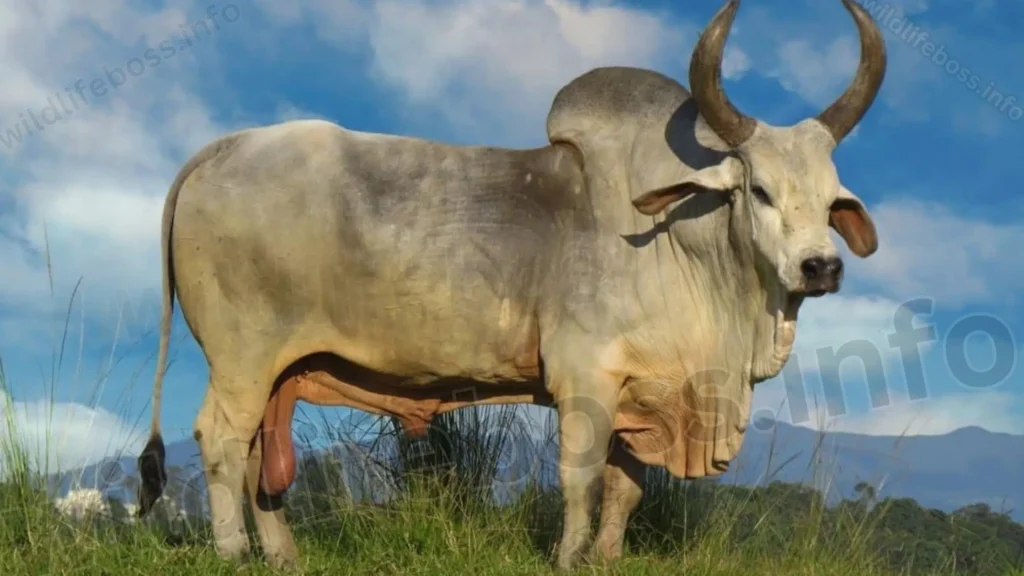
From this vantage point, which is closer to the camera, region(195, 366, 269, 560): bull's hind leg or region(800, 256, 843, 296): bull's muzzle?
region(800, 256, 843, 296): bull's muzzle

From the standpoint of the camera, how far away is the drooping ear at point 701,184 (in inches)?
196

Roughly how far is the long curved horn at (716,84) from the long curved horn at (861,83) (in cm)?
43

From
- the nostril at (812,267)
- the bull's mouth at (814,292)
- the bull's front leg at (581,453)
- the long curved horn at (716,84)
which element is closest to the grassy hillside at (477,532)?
the bull's front leg at (581,453)

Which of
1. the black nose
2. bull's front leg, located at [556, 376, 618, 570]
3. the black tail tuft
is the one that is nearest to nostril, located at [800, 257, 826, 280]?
the black nose

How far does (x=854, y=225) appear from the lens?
17.4 ft

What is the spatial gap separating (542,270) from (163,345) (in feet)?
6.61

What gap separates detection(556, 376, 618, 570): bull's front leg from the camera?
16.5 feet

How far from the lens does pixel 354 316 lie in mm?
5297

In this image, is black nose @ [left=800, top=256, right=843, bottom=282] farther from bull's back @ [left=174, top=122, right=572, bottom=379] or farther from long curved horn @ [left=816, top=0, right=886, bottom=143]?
bull's back @ [left=174, top=122, right=572, bottom=379]

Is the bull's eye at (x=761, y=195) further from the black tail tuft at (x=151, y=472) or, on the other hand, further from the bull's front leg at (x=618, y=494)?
the black tail tuft at (x=151, y=472)

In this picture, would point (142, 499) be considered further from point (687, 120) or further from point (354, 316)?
point (687, 120)

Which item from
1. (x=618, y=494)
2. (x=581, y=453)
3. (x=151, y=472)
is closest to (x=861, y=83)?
(x=581, y=453)

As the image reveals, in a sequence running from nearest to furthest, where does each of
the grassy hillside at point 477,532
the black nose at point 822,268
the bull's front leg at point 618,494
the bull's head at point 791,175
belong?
the black nose at point 822,268
the bull's head at point 791,175
the grassy hillside at point 477,532
the bull's front leg at point 618,494

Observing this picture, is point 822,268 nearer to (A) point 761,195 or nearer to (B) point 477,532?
(A) point 761,195
